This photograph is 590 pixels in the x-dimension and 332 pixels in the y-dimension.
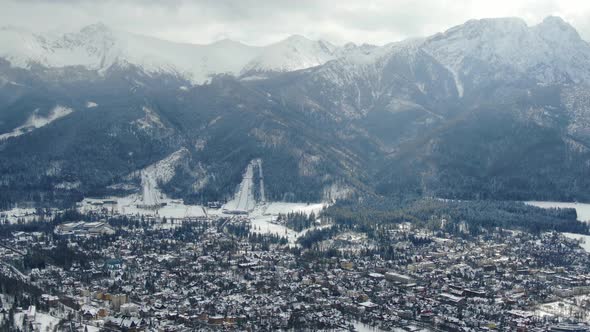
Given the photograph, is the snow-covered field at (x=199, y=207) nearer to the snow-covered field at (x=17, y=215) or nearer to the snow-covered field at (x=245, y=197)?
the snow-covered field at (x=245, y=197)

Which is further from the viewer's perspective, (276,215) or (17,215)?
(276,215)

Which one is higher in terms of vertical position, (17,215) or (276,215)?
(17,215)

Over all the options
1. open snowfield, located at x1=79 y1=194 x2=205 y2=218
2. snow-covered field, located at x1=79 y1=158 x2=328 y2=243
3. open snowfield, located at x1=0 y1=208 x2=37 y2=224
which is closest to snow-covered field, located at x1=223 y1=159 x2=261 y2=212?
snow-covered field, located at x1=79 y1=158 x2=328 y2=243

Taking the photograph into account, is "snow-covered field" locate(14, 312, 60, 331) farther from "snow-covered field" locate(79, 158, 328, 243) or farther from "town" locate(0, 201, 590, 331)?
"snow-covered field" locate(79, 158, 328, 243)

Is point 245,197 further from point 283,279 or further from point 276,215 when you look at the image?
point 283,279

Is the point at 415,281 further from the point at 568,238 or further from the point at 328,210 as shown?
the point at 328,210

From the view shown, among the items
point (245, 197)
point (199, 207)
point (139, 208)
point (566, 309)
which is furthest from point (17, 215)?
point (566, 309)

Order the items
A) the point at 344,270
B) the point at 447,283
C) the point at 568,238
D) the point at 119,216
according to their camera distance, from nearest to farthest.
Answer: the point at 447,283 < the point at 344,270 < the point at 568,238 < the point at 119,216

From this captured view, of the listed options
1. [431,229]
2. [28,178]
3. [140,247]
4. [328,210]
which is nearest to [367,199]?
[328,210]
